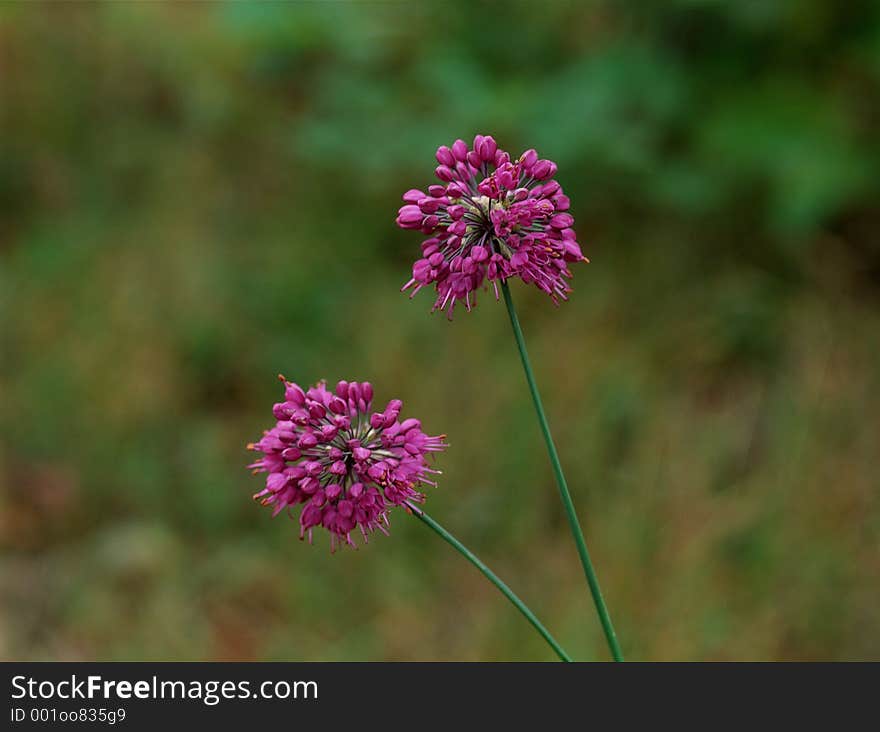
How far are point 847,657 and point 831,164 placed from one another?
140 cm

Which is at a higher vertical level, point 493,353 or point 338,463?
point 493,353

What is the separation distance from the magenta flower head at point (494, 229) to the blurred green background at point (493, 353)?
1914 millimetres

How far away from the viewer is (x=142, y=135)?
4461mm

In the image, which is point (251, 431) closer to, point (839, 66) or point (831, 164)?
point (831, 164)

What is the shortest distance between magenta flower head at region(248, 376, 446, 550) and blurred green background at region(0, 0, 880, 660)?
Result: 187cm

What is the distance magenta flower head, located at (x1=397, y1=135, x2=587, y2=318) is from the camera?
839mm

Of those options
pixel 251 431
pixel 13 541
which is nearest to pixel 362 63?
pixel 251 431

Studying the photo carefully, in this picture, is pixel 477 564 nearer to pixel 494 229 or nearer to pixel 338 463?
pixel 338 463

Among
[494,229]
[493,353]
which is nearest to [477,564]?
[494,229]

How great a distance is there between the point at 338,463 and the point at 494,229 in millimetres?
224

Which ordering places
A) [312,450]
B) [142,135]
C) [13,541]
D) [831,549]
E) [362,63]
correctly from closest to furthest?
[312,450], [831,549], [13,541], [362,63], [142,135]

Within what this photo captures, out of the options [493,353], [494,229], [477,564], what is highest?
[493,353]

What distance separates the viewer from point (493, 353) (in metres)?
3.49

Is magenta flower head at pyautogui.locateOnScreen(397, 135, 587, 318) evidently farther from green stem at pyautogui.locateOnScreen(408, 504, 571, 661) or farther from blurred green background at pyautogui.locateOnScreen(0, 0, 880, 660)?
blurred green background at pyautogui.locateOnScreen(0, 0, 880, 660)
